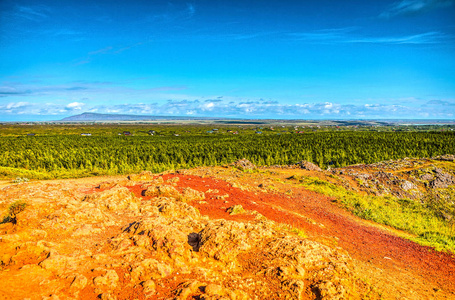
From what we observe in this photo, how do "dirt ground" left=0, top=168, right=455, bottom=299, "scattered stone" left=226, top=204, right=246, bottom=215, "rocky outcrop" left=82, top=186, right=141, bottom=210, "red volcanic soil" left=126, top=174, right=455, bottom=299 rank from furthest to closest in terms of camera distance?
"scattered stone" left=226, top=204, right=246, bottom=215, "rocky outcrop" left=82, top=186, right=141, bottom=210, "red volcanic soil" left=126, top=174, right=455, bottom=299, "dirt ground" left=0, top=168, right=455, bottom=299

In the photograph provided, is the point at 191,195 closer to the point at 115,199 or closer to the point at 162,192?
the point at 162,192

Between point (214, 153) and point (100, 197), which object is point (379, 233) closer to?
point (100, 197)

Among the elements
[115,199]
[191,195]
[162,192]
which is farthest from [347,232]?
[115,199]

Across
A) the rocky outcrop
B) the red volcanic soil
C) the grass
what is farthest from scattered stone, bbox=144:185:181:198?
the grass

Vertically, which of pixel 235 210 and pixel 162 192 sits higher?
pixel 162 192

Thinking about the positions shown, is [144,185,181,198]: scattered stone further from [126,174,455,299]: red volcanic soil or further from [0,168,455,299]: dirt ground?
[126,174,455,299]: red volcanic soil

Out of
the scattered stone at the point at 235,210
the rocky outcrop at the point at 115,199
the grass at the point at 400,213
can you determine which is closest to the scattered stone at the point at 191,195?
the scattered stone at the point at 235,210

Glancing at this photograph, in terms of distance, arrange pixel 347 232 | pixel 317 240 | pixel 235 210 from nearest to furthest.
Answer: pixel 317 240
pixel 235 210
pixel 347 232
